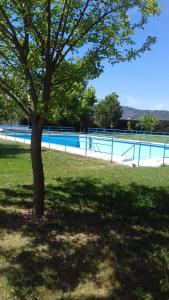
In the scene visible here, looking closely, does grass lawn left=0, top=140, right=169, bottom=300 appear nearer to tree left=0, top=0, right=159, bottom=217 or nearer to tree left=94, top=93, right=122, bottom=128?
tree left=0, top=0, right=159, bottom=217

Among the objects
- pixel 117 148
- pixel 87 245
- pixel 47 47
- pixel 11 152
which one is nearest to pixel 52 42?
pixel 47 47

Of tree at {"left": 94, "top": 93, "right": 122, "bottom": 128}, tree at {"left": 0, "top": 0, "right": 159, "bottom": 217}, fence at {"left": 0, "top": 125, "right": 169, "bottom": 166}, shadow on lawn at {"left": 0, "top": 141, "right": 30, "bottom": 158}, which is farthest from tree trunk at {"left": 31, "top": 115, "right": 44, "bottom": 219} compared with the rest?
tree at {"left": 94, "top": 93, "right": 122, "bottom": 128}

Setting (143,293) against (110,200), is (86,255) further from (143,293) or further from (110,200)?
(110,200)

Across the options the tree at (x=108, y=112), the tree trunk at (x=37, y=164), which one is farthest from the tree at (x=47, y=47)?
the tree at (x=108, y=112)

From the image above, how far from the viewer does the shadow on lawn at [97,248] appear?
13.6 feet

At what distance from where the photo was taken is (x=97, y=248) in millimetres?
5059

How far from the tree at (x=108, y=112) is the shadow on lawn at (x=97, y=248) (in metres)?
47.3

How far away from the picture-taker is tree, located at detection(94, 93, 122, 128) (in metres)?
54.6

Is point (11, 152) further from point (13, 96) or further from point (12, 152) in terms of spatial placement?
point (13, 96)

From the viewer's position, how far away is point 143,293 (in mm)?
3947

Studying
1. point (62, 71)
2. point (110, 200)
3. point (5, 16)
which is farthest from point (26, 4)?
point (110, 200)

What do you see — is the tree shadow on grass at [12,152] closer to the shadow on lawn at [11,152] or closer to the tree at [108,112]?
the shadow on lawn at [11,152]

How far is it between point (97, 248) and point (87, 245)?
168 millimetres

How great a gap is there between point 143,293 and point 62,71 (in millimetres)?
3921
